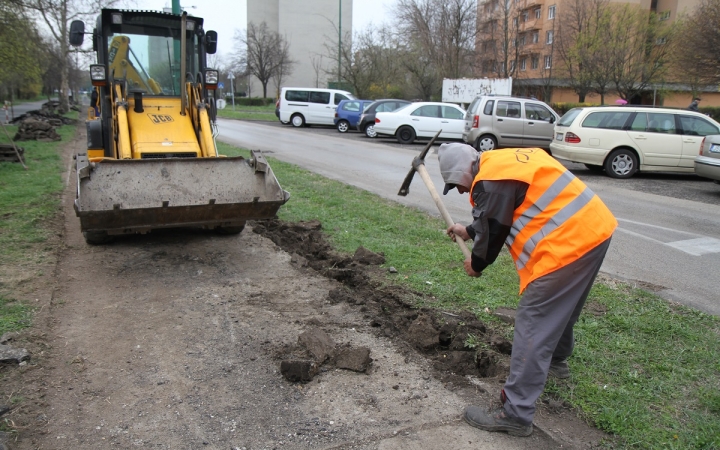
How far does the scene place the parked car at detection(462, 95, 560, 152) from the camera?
1700 cm

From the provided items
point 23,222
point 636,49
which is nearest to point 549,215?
point 23,222

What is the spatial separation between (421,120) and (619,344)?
1776 centimetres

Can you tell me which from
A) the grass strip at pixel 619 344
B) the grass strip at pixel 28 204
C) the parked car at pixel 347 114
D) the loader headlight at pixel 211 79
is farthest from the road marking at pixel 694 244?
the parked car at pixel 347 114

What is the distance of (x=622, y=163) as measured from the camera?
44.1 feet

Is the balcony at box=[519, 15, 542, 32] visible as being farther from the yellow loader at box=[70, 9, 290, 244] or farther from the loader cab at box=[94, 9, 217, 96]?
the yellow loader at box=[70, 9, 290, 244]

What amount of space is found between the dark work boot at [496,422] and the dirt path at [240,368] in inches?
1.9

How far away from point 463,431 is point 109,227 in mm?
3972

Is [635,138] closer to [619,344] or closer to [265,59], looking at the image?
[619,344]

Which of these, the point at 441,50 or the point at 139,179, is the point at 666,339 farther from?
the point at 441,50

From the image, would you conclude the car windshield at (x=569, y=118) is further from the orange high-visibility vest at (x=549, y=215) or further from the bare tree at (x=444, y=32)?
the bare tree at (x=444, y=32)

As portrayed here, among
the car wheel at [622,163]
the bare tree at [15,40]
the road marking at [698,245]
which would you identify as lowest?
the road marking at [698,245]

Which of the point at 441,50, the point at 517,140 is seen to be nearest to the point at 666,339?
the point at 517,140

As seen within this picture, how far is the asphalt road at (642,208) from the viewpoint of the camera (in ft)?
19.8

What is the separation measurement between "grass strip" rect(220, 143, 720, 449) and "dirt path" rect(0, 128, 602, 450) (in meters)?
0.25
